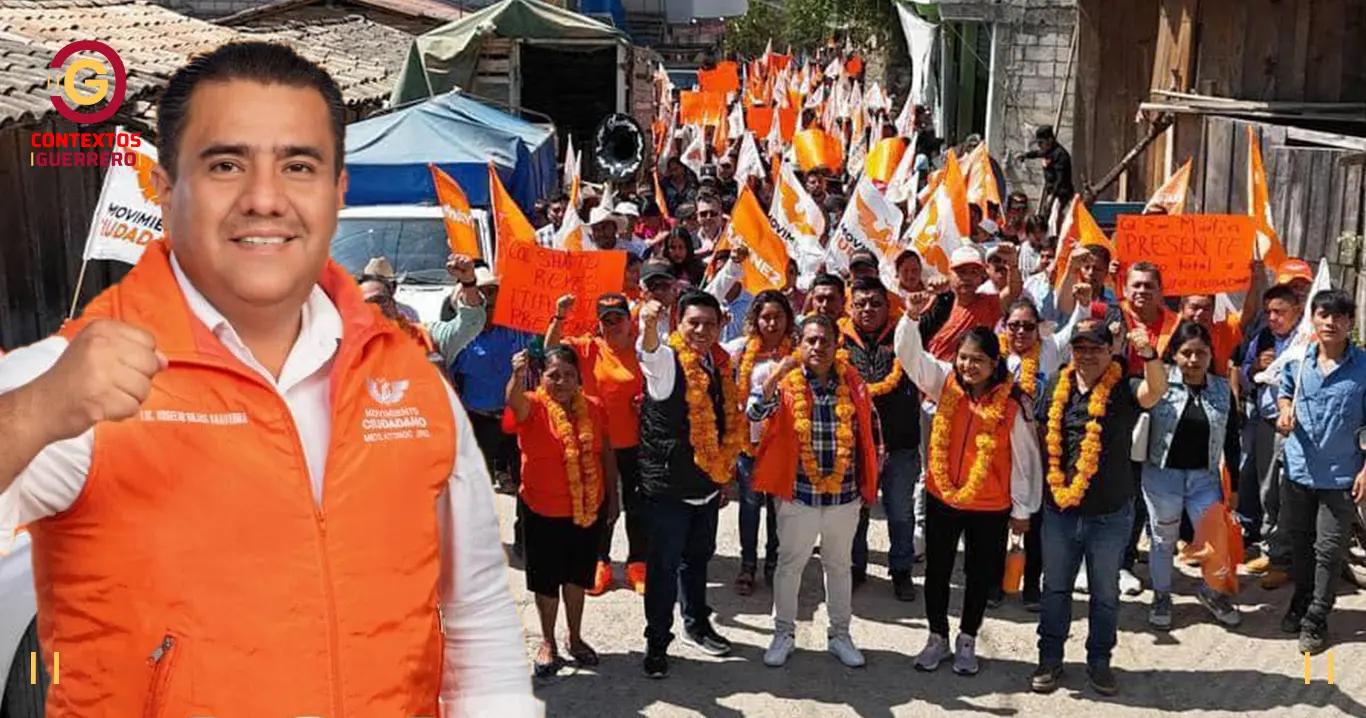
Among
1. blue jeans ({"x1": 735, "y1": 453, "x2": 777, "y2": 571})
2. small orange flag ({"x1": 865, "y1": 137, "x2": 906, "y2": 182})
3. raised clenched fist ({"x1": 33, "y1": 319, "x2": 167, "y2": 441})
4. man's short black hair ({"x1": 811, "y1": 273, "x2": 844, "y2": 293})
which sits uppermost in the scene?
small orange flag ({"x1": 865, "y1": 137, "x2": 906, "y2": 182})

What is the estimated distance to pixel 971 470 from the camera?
625 cm

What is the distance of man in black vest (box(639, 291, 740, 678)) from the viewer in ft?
20.7

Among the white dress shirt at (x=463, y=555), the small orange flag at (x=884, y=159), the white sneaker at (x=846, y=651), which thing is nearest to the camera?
the white dress shirt at (x=463, y=555)

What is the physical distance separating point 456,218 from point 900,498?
3530 millimetres

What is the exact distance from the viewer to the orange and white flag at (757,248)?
8703 mm

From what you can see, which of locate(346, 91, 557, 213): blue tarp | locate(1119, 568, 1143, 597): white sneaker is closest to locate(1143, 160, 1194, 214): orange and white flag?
locate(1119, 568, 1143, 597): white sneaker

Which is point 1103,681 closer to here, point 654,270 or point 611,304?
point 611,304

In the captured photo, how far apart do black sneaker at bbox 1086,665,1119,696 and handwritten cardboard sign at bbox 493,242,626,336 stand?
310cm

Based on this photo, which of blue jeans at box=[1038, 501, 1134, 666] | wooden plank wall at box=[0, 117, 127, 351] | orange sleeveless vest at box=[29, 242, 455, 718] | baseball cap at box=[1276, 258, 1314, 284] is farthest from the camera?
wooden plank wall at box=[0, 117, 127, 351]

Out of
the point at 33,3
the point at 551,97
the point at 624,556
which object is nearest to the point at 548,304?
the point at 624,556

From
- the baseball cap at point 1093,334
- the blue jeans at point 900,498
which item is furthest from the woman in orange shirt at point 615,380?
the baseball cap at point 1093,334

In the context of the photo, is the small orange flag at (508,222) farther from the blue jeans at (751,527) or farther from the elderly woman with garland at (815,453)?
the elderly woman with garland at (815,453)

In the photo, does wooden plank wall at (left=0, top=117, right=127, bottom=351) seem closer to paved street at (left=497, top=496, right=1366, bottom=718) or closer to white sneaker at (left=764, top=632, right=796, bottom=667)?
paved street at (left=497, top=496, right=1366, bottom=718)

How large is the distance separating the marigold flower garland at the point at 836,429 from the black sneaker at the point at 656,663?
1.08 metres
